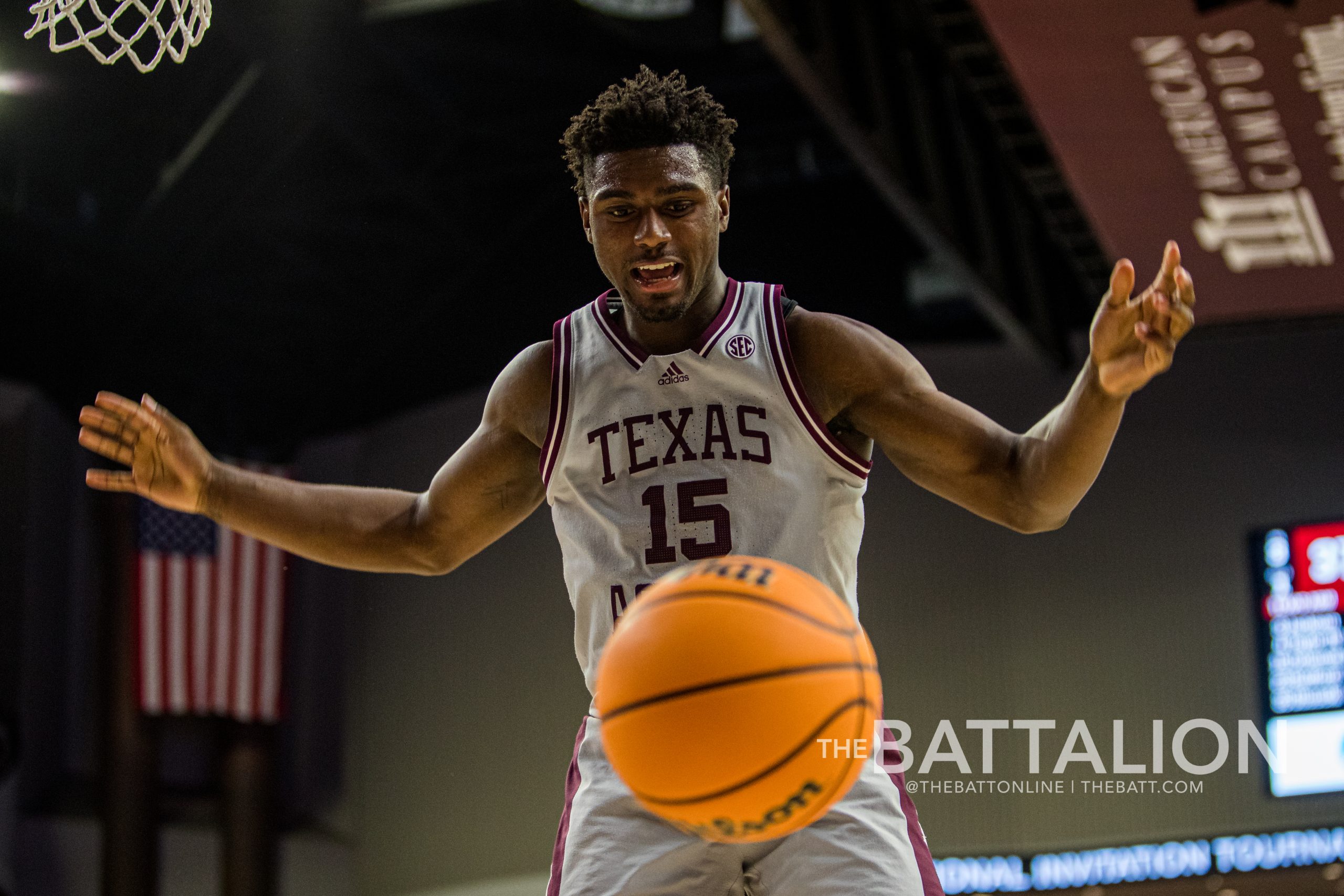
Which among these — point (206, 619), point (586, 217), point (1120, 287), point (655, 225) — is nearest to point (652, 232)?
point (655, 225)

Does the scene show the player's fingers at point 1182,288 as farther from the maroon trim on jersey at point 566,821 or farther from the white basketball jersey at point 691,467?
the maroon trim on jersey at point 566,821

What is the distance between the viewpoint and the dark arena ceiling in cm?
816

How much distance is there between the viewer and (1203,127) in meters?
5.84

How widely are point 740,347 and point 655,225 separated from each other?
0.93ft

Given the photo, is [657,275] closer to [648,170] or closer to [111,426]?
[648,170]

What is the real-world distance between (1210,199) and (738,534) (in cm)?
495

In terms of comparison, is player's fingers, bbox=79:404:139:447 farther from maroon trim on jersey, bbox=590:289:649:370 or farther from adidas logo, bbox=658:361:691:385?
adidas logo, bbox=658:361:691:385

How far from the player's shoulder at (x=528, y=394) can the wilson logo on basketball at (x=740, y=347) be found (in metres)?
Answer: 0.38

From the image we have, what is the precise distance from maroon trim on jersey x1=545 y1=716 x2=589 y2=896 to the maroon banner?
344 cm

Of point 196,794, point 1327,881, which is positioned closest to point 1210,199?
point 1327,881

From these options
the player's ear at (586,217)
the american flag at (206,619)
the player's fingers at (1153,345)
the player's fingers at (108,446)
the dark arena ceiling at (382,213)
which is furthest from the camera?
the american flag at (206,619)

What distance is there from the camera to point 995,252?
7902 millimetres

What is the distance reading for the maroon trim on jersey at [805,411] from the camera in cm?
253

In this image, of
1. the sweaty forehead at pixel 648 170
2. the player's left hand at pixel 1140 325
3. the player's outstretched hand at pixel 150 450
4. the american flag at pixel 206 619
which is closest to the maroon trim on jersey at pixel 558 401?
the sweaty forehead at pixel 648 170
